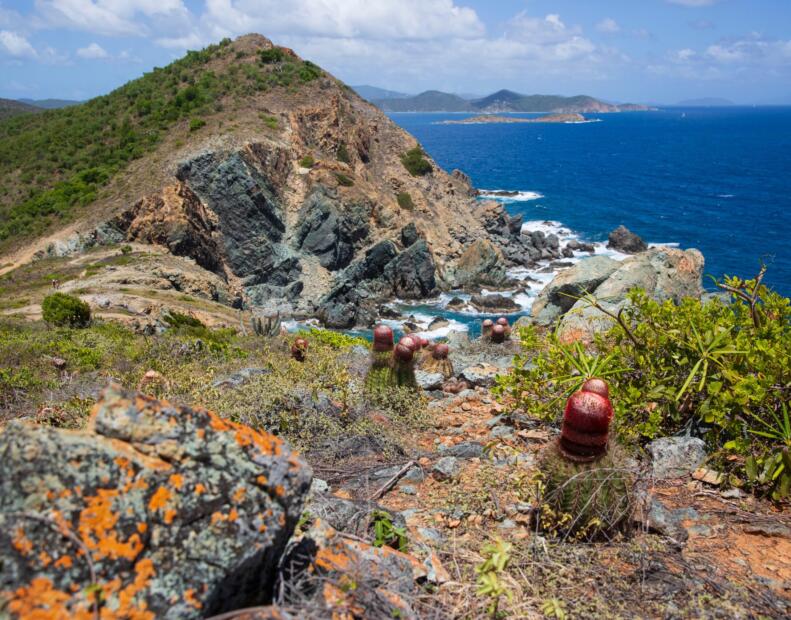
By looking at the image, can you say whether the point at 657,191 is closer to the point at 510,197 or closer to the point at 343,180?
the point at 510,197

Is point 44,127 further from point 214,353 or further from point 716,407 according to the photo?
point 716,407

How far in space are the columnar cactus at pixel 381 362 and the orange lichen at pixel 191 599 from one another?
230 inches

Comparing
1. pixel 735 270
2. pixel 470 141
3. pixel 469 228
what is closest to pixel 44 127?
pixel 469 228

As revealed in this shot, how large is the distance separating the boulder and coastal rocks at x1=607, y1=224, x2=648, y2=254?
495 inches

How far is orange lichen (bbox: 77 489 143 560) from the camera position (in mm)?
2158

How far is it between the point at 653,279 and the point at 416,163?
3237 cm

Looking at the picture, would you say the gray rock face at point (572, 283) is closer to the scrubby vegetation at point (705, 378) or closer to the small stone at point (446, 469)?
the scrubby vegetation at point (705, 378)

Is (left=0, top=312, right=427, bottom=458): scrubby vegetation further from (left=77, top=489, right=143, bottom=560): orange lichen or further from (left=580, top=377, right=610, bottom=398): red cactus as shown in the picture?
(left=77, top=489, right=143, bottom=560): orange lichen

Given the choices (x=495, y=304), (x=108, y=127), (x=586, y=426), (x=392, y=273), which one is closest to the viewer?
(x=586, y=426)

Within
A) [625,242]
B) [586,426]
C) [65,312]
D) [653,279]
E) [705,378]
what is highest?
[586,426]

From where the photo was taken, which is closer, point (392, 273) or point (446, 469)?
point (446, 469)

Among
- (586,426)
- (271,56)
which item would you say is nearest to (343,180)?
(271,56)

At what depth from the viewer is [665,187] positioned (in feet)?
233

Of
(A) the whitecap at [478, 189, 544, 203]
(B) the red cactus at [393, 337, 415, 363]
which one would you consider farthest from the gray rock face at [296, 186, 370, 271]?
(A) the whitecap at [478, 189, 544, 203]
